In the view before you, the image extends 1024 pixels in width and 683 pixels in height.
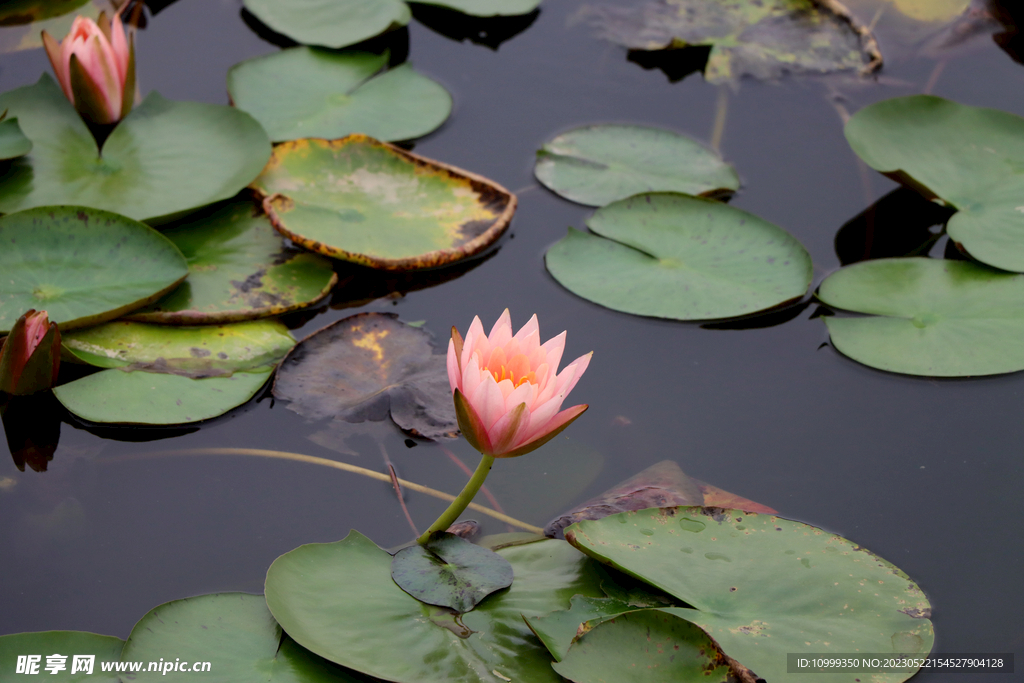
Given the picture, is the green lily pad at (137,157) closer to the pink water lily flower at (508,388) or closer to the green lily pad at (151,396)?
the green lily pad at (151,396)

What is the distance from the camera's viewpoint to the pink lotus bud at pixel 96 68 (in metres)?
2.37

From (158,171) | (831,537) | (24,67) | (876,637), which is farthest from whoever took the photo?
(24,67)

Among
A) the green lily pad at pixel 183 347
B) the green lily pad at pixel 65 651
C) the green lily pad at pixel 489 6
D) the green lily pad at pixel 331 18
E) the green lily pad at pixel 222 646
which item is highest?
the green lily pad at pixel 489 6

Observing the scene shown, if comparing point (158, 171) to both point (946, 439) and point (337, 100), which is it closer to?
point (337, 100)

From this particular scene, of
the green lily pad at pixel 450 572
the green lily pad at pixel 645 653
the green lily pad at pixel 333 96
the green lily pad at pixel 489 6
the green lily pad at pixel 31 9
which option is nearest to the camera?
the green lily pad at pixel 645 653

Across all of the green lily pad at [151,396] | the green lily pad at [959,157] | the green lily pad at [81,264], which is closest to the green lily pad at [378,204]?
the green lily pad at [81,264]

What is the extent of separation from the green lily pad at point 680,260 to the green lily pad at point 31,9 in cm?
233

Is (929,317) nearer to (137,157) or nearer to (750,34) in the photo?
(750,34)

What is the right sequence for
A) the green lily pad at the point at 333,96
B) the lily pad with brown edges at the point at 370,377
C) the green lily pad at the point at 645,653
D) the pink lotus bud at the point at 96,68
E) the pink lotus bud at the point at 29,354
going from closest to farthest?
the green lily pad at the point at 645,653
the pink lotus bud at the point at 29,354
the lily pad with brown edges at the point at 370,377
the pink lotus bud at the point at 96,68
the green lily pad at the point at 333,96

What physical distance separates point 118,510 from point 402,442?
2.15 feet

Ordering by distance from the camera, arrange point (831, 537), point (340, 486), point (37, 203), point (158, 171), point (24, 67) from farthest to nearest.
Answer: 1. point (24, 67)
2. point (158, 171)
3. point (37, 203)
4. point (340, 486)
5. point (831, 537)

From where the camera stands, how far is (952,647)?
4.78 ft

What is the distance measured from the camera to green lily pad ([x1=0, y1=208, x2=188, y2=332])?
6.32 ft

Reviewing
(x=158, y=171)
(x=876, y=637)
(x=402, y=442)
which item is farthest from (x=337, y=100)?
(x=876, y=637)
